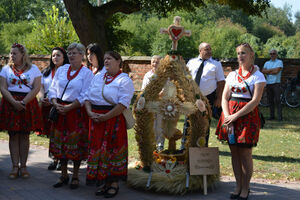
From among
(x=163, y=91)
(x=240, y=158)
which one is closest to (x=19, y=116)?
(x=163, y=91)

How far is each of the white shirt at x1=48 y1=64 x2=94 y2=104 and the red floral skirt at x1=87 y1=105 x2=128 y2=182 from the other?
442 mm

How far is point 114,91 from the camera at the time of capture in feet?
16.5

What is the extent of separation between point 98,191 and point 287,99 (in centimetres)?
1165

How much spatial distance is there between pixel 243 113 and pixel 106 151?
1743 mm

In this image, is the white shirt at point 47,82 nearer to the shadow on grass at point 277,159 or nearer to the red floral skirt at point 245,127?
the red floral skirt at point 245,127

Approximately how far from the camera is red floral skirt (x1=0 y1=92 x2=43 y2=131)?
5.81 metres

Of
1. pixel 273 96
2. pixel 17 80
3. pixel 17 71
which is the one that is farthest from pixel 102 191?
pixel 273 96

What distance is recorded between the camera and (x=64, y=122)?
544 cm

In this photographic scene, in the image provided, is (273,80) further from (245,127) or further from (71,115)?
(71,115)

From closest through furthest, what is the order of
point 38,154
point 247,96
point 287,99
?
1. point 247,96
2. point 38,154
3. point 287,99

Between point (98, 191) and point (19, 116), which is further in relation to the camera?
point (19, 116)

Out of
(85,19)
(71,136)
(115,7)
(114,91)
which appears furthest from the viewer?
(115,7)

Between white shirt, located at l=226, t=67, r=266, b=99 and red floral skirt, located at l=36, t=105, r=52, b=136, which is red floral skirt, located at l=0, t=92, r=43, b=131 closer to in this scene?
red floral skirt, located at l=36, t=105, r=52, b=136

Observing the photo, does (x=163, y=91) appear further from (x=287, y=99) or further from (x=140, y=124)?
(x=287, y=99)
